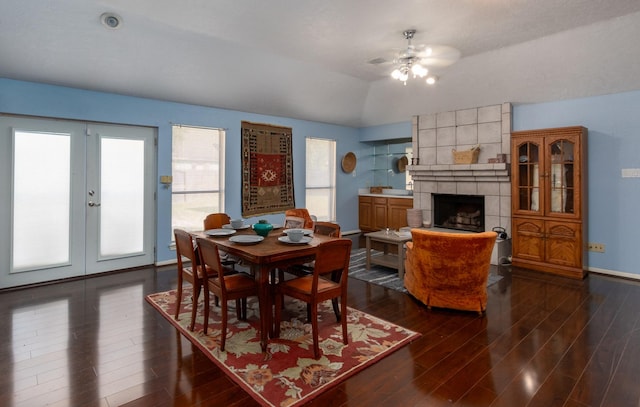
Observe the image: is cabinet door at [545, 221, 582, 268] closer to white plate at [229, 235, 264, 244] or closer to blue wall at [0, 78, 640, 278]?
blue wall at [0, 78, 640, 278]

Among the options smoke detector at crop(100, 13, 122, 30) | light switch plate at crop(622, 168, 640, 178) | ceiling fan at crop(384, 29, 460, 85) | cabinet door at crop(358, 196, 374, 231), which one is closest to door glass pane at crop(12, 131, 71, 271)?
smoke detector at crop(100, 13, 122, 30)

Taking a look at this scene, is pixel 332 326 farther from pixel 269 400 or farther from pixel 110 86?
pixel 110 86

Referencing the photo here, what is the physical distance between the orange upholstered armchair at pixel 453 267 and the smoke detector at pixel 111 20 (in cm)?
368

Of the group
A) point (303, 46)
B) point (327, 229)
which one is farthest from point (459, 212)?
point (303, 46)

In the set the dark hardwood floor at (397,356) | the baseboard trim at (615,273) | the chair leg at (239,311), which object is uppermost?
the baseboard trim at (615,273)

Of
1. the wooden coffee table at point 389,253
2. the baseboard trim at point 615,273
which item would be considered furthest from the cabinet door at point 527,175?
the wooden coffee table at point 389,253

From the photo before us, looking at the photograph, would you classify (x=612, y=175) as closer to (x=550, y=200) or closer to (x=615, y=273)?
(x=550, y=200)

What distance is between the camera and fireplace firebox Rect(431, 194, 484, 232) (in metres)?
5.83

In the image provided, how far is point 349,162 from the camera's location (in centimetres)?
770

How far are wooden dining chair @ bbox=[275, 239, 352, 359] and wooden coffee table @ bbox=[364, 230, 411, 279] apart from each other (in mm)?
1942

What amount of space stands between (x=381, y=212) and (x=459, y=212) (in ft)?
5.80

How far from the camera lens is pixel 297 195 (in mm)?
6836

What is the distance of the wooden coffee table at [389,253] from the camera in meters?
4.48

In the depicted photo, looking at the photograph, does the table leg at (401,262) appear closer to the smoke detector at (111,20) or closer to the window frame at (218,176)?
the window frame at (218,176)
